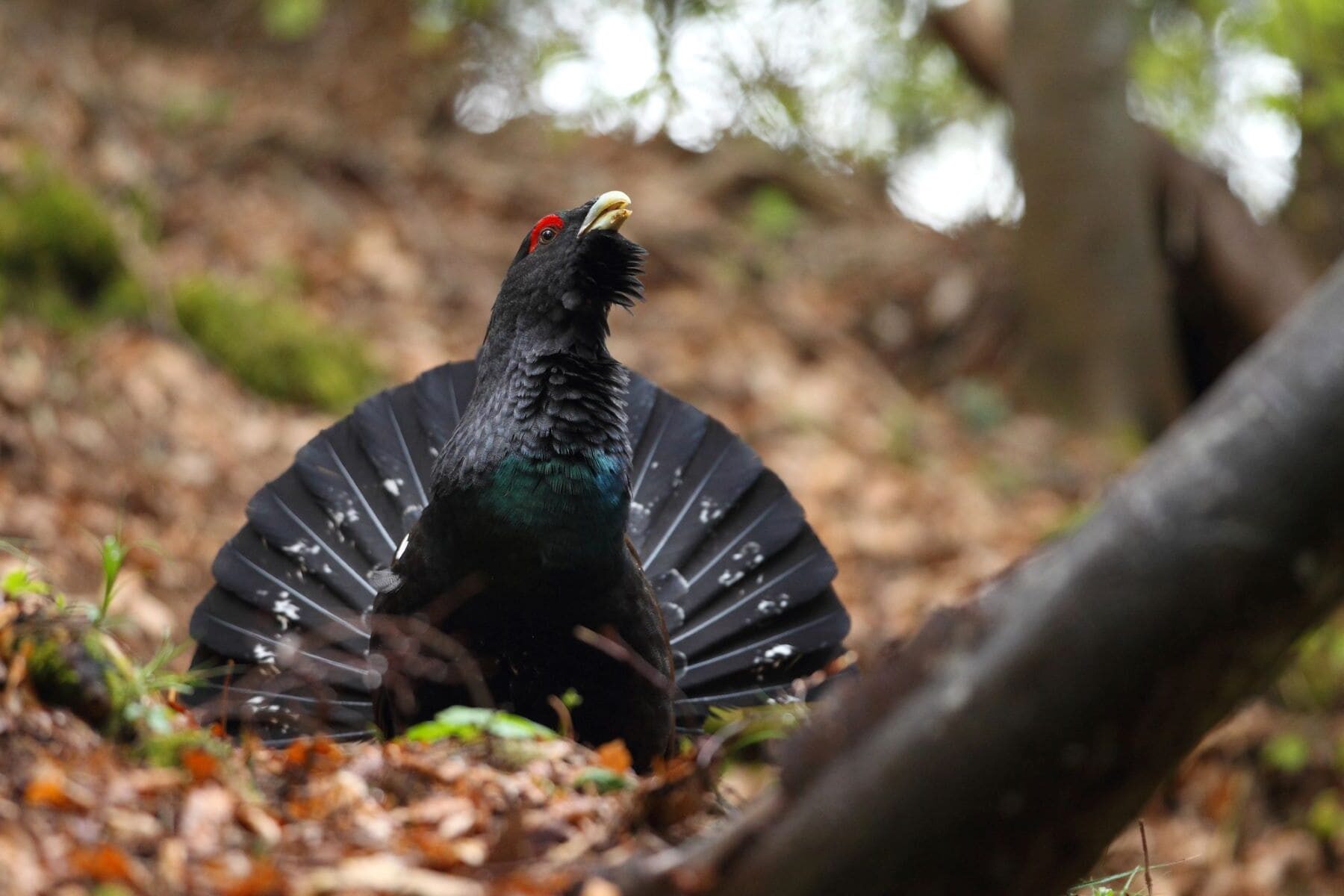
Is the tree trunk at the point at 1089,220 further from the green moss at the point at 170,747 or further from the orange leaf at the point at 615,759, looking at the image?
the green moss at the point at 170,747

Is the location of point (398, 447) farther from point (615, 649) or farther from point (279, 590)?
point (615, 649)

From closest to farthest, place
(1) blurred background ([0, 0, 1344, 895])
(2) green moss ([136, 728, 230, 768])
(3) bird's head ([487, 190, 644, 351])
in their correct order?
(2) green moss ([136, 728, 230, 768])
(3) bird's head ([487, 190, 644, 351])
(1) blurred background ([0, 0, 1344, 895])

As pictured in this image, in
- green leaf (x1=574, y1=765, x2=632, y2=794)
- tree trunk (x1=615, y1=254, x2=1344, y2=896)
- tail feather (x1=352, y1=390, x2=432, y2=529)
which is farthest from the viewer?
tail feather (x1=352, y1=390, x2=432, y2=529)

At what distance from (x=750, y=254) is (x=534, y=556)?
24.4ft

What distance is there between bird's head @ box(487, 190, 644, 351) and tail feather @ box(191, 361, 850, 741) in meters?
0.66

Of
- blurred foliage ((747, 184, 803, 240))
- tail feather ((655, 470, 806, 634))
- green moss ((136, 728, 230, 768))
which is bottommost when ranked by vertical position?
green moss ((136, 728, 230, 768))

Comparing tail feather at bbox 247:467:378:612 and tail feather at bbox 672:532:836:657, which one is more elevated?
tail feather at bbox 247:467:378:612

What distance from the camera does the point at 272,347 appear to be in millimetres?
7828

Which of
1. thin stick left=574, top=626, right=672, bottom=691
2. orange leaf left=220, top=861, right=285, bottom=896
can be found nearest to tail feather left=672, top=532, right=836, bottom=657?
thin stick left=574, top=626, right=672, bottom=691

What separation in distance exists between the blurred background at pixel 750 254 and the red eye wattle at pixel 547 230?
275 centimetres

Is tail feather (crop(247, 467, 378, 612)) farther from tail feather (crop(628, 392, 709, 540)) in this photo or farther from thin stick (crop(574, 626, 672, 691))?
thin stick (crop(574, 626, 672, 691))

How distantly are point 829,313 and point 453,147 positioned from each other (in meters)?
3.80

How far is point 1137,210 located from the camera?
377 inches

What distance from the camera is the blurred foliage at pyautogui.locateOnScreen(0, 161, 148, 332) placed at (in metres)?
7.16
